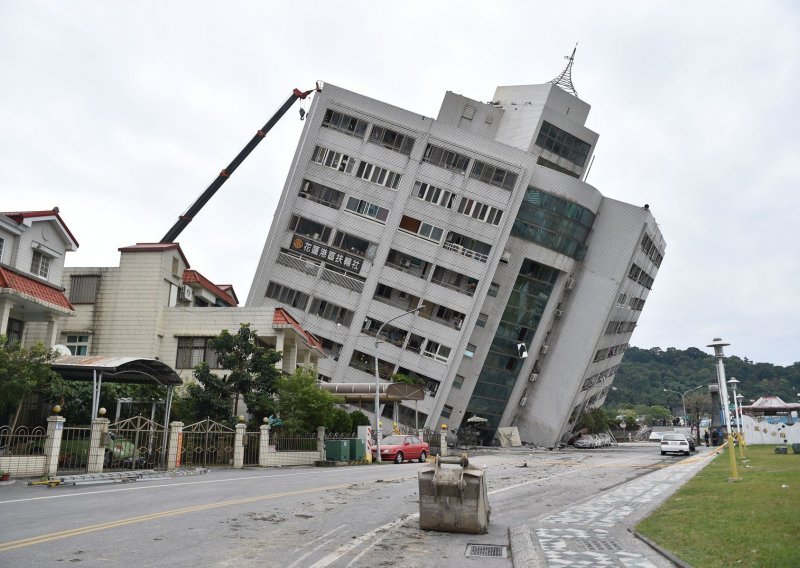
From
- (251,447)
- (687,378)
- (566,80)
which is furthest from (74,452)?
(687,378)

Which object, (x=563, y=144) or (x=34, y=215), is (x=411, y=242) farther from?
(x=34, y=215)

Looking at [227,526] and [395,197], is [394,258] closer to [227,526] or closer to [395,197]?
[395,197]

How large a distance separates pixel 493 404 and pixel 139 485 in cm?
4794

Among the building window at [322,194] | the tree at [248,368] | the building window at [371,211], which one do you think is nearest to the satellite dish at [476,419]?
the building window at [371,211]

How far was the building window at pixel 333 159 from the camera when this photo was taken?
55.8 m

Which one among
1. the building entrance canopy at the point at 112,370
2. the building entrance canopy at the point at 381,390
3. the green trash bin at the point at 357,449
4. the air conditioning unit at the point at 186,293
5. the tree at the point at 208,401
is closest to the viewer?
the building entrance canopy at the point at 112,370

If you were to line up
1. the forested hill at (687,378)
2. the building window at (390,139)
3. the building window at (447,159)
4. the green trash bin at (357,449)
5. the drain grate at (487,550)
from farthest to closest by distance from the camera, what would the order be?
the forested hill at (687,378) < the building window at (390,139) < the building window at (447,159) < the green trash bin at (357,449) < the drain grate at (487,550)

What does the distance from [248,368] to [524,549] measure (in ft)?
77.0

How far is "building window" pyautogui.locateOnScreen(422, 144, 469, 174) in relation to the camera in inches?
2188

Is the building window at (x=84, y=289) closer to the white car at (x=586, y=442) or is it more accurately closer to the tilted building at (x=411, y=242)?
the tilted building at (x=411, y=242)

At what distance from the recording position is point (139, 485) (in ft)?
54.1

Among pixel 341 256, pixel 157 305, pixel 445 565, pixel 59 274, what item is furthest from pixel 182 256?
pixel 445 565

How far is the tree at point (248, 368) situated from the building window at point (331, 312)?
24.1m

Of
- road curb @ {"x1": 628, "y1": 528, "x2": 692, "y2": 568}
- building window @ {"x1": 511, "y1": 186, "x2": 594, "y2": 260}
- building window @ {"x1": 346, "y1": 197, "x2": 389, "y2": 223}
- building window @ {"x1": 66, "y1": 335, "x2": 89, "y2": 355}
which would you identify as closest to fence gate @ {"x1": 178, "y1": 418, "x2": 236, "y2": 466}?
building window @ {"x1": 66, "y1": 335, "x2": 89, "y2": 355}
